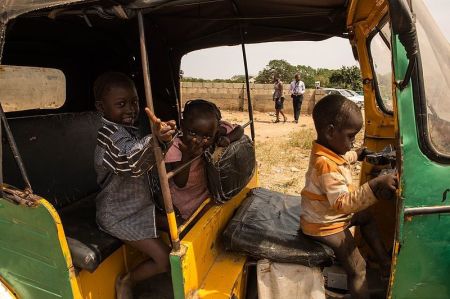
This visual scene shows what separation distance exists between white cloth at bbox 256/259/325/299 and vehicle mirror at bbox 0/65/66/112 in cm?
232

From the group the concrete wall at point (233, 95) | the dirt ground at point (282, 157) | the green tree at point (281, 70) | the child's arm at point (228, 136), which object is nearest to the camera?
the child's arm at point (228, 136)

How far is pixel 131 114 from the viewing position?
2.31 meters

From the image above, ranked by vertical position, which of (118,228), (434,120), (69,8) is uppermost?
(69,8)

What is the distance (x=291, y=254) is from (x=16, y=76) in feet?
8.40

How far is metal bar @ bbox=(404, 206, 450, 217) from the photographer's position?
5.34 feet

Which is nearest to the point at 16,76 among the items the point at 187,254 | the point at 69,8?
the point at 69,8

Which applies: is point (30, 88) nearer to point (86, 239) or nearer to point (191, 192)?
point (86, 239)

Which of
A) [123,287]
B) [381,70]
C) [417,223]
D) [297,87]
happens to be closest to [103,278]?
[123,287]

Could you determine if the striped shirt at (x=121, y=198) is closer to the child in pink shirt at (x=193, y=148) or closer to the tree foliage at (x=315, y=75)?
the child in pink shirt at (x=193, y=148)

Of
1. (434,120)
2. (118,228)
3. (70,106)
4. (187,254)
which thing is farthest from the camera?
(70,106)

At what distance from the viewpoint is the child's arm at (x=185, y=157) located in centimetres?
220

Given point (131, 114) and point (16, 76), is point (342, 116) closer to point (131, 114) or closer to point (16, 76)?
point (131, 114)

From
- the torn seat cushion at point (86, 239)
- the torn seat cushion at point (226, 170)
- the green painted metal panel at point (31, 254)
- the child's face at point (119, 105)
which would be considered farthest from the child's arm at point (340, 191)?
the green painted metal panel at point (31, 254)

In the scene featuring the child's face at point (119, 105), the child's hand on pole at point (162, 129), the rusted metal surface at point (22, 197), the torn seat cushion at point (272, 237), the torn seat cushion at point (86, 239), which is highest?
the child's face at point (119, 105)
